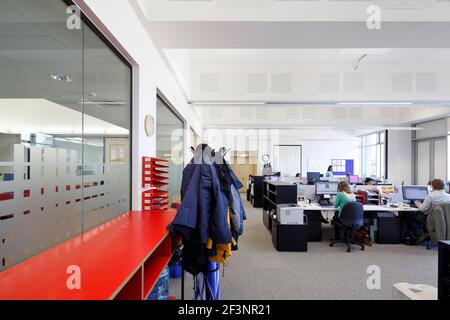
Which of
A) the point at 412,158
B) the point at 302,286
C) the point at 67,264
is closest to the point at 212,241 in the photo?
the point at 67,264

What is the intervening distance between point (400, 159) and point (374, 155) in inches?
64.5

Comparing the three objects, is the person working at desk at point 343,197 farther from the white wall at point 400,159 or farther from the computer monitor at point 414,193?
the white wall at point 400,159

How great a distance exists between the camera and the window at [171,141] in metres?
3.76

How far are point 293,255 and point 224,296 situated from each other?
1.71m

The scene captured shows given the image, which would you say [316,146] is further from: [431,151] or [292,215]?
[292,215]

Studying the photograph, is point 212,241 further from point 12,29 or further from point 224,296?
point 12,29

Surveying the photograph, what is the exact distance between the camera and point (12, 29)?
1195 millimetres

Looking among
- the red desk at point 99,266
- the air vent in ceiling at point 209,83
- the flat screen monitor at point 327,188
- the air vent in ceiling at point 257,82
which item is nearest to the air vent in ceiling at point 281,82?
the air vent in ceiling at point 257,82

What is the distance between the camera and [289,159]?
39.5 ft

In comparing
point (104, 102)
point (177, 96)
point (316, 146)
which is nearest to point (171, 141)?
point (177, 96)

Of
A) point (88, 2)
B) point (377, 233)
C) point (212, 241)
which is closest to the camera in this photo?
point (88, 2)

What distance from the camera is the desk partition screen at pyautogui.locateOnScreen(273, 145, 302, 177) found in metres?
12.0

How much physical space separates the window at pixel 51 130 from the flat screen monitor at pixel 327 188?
174 inches
